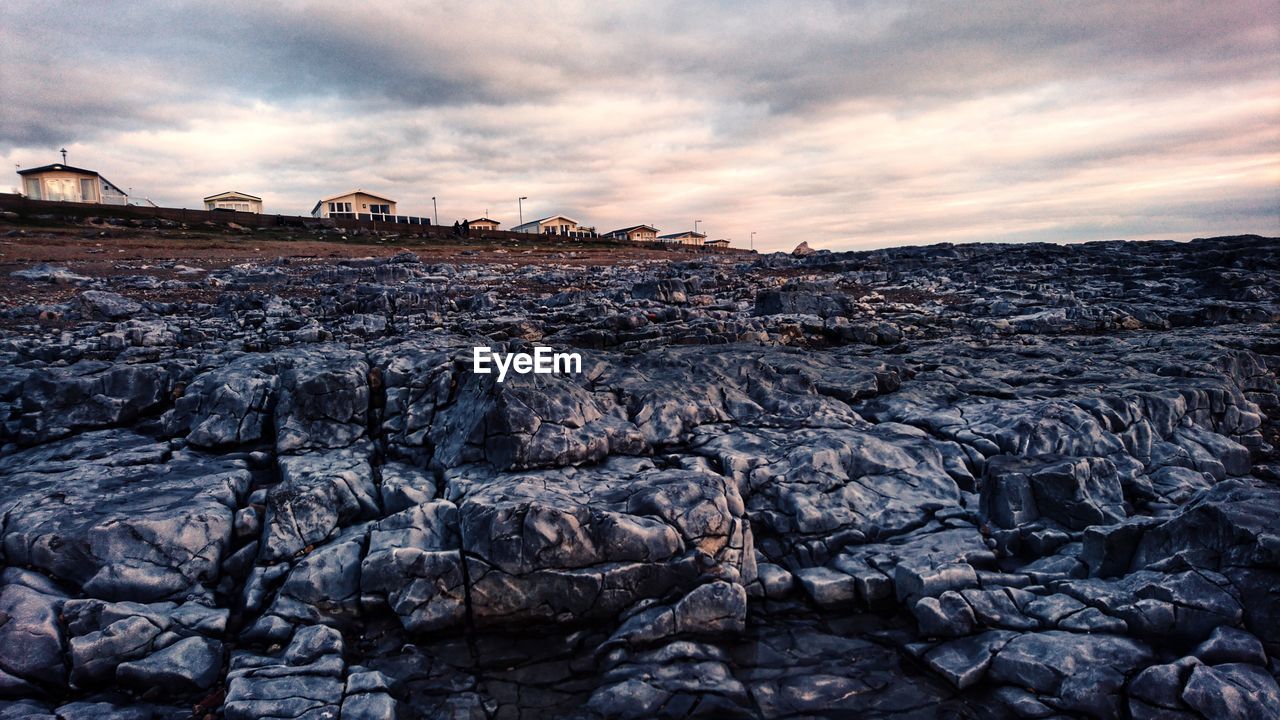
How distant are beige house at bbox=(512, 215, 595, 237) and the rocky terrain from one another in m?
80.5

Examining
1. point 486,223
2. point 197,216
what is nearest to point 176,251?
point 197,216

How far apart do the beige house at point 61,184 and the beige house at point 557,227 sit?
50716 millimetres

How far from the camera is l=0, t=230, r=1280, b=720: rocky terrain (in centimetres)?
554

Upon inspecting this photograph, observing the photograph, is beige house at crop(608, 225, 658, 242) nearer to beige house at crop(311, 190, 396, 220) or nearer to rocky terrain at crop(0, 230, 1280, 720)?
beige house at crop(311, 190, 396, 220)

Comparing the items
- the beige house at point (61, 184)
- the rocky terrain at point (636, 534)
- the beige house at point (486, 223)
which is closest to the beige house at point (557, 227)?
the beige house at point (486, 223)

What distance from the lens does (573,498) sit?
293 inches

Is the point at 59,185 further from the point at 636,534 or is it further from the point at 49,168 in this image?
the point at 636,534

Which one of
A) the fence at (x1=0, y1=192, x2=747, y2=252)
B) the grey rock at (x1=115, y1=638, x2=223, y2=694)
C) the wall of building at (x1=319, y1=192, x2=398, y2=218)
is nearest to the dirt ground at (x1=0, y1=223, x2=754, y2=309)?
the fence at (x1=0, y1=192, x2=747, y2=252)

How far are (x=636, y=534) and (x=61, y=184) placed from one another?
83035 mm

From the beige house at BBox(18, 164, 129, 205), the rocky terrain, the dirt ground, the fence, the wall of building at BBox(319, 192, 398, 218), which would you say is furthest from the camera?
the wall of building at BBox(319, 192, 398, 218)

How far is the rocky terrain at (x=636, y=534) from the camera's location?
5.54 m

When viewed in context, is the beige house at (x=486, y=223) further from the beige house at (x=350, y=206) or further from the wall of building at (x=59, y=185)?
the wall of building at (x=59, y=185)

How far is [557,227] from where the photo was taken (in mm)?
92500

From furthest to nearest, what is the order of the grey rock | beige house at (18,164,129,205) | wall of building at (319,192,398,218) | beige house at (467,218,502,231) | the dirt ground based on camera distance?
beige house at (467,218,502,231) → wall of building at (319,192,398,218) → beige house at (18,164,129,205) → the dirt ground → the grey rock
